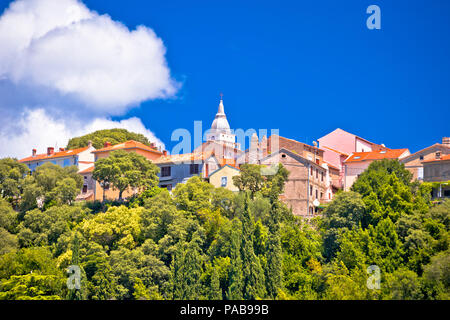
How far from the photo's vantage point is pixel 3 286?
43344mm

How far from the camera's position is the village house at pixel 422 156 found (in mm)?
58562

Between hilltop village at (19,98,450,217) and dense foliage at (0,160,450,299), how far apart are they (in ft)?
17.8

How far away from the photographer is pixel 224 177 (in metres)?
58.4

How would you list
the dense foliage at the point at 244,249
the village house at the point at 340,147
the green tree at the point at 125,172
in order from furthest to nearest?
Answer: 1. the village house at the point at 340,147
2. the green tree at the point at 125,172
3. the dense foliage at the point at 244,249

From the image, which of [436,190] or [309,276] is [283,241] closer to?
[309,276]

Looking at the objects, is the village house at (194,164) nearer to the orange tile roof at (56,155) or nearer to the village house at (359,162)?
the village house at (359,162)

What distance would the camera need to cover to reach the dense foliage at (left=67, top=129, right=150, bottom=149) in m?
82.6

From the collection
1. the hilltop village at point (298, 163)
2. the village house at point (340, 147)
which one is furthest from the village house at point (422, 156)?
the village house at point (340, 147)

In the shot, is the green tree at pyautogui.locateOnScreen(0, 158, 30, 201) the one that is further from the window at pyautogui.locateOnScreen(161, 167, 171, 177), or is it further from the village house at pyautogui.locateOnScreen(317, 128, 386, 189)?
the village house at pyautogui.locateOnScreen(317, 128, 386, 189)

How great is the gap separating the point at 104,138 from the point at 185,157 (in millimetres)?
22351

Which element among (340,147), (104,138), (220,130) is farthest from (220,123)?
(340,147)
